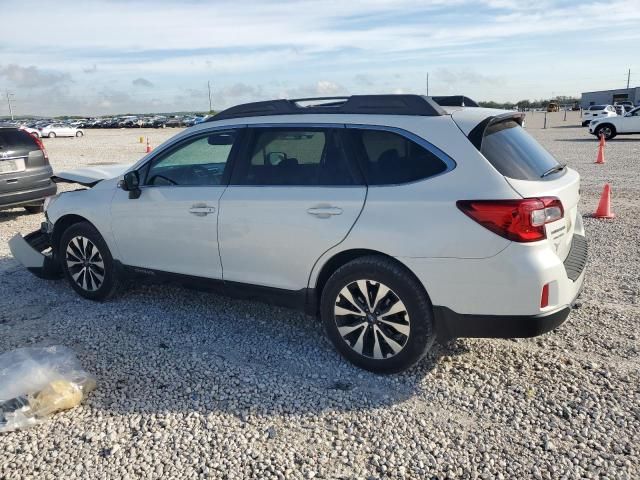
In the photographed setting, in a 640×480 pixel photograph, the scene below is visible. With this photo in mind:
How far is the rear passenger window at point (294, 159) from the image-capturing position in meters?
4.02

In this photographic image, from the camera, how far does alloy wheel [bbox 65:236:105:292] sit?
5.40 metres

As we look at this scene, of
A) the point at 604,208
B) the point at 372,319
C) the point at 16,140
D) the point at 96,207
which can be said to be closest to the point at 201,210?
the point at 96,207

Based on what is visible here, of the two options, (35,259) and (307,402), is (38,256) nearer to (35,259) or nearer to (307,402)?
(35,259)

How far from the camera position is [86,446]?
3234 millimetres

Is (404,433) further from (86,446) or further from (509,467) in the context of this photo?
(86,446)

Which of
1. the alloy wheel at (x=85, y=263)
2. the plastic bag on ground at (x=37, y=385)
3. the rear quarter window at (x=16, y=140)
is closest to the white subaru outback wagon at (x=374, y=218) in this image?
the alloy wheel at (x=85, y=263)

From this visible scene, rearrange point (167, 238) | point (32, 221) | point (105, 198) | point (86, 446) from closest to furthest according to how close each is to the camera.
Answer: point (86, 446), point (167, 238), point (105, 198), point (32, 221)

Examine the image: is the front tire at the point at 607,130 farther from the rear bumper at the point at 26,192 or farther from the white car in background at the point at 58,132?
the white car in background at the point at 58,132

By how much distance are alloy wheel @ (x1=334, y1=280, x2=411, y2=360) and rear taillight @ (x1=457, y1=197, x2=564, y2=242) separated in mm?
768

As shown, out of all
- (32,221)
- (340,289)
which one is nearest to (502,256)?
(340,289)

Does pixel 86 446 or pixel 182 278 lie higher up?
pixel 182 278

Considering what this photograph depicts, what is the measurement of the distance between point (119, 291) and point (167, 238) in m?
1.07

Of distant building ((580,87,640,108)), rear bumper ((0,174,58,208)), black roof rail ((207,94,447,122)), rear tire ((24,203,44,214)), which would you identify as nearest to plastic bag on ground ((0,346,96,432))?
black roof rail ((207,94,447,122))

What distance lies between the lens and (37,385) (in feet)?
11.9
